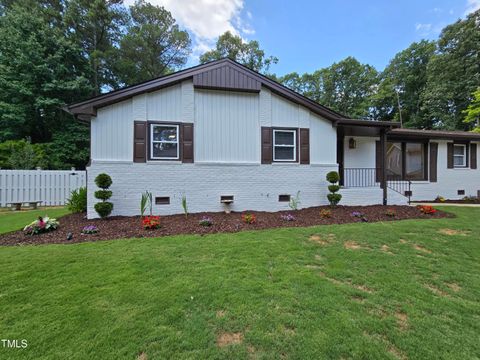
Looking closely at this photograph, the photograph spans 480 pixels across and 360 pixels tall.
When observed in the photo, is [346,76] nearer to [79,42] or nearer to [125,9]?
[125,9]

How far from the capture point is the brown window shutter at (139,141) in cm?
750

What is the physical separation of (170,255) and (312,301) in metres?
2.58

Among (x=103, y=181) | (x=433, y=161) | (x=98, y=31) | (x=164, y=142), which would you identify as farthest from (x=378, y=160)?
(x=98, y=31)

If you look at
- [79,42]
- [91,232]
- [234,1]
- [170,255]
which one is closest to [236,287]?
[170,255]

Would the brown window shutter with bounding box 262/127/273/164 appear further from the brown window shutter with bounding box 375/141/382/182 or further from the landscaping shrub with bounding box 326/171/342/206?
the brown window shutter with bounding box 375/141/382/182

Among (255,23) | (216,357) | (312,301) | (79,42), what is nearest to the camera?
(216,357)

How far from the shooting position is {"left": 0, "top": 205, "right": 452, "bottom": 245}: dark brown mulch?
539cm

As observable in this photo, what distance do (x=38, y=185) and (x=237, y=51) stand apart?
2148 centimetres

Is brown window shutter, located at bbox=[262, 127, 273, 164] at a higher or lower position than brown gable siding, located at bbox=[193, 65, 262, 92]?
lower

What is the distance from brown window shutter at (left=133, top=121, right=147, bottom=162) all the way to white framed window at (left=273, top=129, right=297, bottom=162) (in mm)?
4611

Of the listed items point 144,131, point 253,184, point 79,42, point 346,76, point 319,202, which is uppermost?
point 346,76

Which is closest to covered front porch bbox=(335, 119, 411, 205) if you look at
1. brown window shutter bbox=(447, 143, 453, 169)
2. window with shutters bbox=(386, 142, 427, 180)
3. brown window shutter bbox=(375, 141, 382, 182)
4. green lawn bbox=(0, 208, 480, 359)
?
brown window shutter bbox=(375, 141, 382, 182)

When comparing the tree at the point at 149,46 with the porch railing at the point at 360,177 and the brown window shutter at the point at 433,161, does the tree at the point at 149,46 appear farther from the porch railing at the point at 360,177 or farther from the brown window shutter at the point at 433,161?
the brown window shutter at the point at 433,161

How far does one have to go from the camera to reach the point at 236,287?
3066mm
